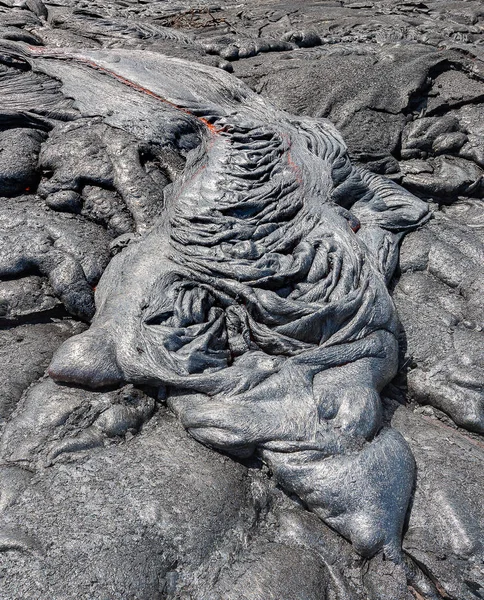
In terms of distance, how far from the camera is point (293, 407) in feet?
7.22

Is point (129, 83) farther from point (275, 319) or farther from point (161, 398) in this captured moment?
point (161, 398)

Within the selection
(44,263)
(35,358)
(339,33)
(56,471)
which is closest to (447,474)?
(56,471)

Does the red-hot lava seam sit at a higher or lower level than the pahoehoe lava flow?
higher

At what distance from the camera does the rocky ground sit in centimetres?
190

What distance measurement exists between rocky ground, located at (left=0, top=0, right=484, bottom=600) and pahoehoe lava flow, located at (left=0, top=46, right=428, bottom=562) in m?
0.13

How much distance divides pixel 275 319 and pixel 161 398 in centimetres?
63

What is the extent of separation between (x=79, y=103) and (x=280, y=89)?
5.17 feet

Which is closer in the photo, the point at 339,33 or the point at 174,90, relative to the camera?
the point at 174,90

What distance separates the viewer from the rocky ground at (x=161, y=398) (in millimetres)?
1904

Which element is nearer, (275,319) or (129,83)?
(275,319)

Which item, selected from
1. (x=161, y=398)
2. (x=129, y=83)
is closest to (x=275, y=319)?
(x=161, y=398)

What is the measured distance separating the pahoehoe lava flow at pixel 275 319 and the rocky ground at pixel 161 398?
13 centimetres

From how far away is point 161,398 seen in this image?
238 centimetres

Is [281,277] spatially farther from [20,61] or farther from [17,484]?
[20,61]
